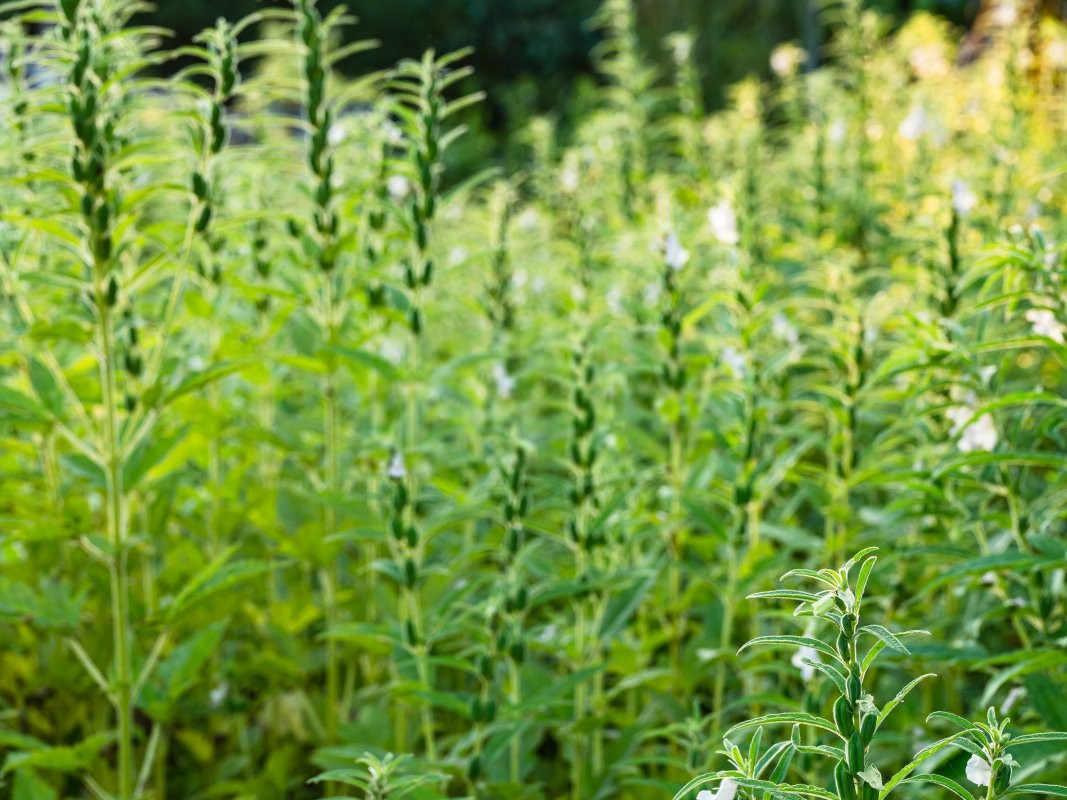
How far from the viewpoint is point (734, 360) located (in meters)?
2.68

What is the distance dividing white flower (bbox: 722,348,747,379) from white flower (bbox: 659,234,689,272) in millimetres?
236

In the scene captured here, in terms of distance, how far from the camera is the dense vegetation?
6.76 feet

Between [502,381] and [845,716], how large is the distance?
199 cm

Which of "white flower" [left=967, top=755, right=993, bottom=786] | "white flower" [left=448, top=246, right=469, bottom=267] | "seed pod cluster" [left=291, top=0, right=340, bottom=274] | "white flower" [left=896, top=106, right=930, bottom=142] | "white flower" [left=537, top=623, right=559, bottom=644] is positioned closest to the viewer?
"white flower" [left=967, top=755, right=993, bottom=786]

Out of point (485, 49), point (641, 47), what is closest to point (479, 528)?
point (641, 47)

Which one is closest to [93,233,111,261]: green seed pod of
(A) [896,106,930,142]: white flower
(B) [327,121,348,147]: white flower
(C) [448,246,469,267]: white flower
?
(B) [327,121,348,147]: white flower

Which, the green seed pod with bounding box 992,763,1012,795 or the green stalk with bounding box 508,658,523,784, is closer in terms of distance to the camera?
the green seed pod with bounding box 992,763,1012,795

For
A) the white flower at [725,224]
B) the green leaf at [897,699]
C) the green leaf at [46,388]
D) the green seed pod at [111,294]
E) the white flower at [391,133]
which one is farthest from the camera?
the white flower at [725,224]

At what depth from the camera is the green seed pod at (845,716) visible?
1.10m

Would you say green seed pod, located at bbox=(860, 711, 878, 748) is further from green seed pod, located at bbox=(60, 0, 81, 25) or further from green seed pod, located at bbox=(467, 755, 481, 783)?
green seed pod, located at bbox=(60, 0, 81, 25)

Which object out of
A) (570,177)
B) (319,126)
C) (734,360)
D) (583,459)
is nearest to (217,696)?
(583,459)

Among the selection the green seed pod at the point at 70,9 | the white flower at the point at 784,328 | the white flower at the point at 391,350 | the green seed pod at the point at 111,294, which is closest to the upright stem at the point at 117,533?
the green seed pod at the point at 111,294

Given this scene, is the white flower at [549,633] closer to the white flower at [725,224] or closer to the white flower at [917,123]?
the white flower at [725,224]

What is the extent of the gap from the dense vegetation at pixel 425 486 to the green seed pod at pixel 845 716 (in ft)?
1.78
